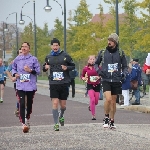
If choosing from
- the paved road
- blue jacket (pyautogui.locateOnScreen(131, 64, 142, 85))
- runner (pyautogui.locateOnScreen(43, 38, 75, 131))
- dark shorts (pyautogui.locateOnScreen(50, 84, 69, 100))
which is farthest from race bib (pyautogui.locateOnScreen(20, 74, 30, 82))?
blue jacket (pyautogui.locateOnScreen(131, 64, 142, 85))

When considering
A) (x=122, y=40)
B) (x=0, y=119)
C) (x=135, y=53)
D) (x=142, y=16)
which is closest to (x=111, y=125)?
(x=0, y=119)

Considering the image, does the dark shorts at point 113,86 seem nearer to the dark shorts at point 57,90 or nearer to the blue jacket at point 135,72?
the dark shorts at point 57,90

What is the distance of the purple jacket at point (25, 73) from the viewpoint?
12.4 m

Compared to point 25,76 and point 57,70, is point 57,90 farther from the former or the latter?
point 25,76

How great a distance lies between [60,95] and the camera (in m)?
12.8

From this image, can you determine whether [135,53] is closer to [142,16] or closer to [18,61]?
[142,16]

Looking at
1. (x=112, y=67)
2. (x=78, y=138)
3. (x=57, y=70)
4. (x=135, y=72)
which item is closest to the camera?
(x=78, y=138)

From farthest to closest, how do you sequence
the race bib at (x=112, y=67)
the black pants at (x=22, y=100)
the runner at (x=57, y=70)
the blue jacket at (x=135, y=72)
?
the blue jacket at (x=135, y=72)
the race bib at (x=112, y=67)
the runner at (x=57, y=70)
the black pants at (x=22, y=100)

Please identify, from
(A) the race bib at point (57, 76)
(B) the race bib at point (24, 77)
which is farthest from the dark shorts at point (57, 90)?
(B) the race bib at point (24, 77)

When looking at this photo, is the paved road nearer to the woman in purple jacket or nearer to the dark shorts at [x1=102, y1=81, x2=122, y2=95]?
the woman in purple jacket

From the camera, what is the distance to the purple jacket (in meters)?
12.4

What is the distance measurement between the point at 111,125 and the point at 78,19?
1817 inches

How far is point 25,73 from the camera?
1245cm

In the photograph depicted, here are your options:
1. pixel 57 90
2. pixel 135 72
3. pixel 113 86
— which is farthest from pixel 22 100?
pixel 135 72
